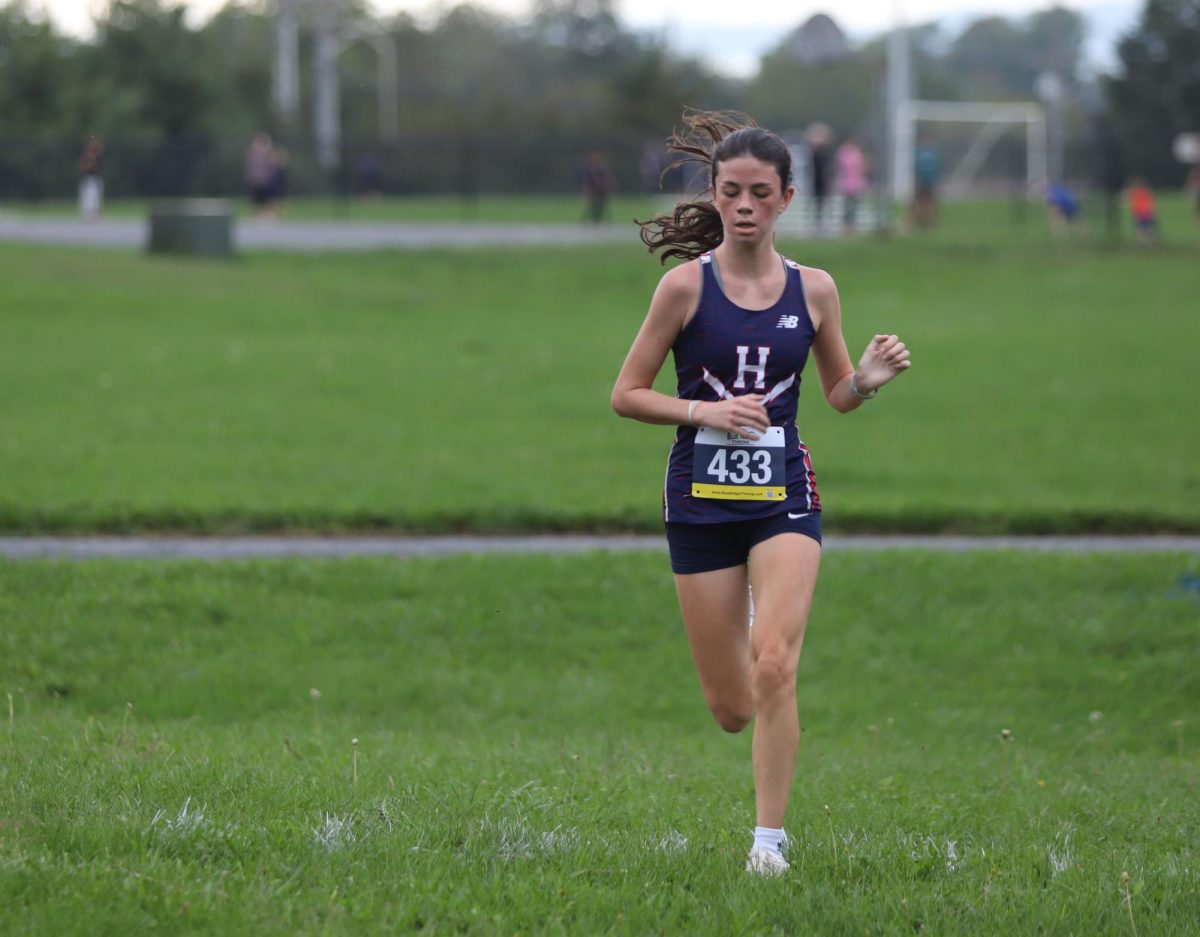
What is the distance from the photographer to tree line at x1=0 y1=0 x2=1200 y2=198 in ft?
170

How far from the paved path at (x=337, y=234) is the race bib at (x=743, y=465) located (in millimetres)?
28484

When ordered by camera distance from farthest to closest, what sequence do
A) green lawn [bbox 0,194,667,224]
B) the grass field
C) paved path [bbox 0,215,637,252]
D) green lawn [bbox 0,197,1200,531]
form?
green lawn [bbox 0,194,667,224]
paved path [bbox 0,215,637,252]
green lawn [bbox 0,197,1200,531]
the grass field

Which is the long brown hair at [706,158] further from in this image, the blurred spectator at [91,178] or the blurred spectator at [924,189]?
the blurred spectator at [91,178]

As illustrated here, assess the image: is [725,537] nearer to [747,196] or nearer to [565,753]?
[747,196]

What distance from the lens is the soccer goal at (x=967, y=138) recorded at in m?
58.6

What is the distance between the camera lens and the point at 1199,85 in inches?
2530

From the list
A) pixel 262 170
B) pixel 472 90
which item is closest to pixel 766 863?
pixel 262 170

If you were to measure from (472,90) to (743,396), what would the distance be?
349 feet

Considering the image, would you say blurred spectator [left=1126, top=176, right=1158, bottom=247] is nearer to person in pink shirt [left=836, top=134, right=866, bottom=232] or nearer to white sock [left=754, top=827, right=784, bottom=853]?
person in pink shirt [left=836, top=134, right=866, bottom=232]

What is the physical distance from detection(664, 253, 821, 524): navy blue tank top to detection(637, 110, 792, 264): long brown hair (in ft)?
1.17

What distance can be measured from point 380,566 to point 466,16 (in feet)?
395

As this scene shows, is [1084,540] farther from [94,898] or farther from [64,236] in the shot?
[64,236]

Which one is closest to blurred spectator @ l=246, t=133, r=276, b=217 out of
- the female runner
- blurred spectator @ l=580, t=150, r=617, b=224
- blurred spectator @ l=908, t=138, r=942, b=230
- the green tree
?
blurred spectator @ l=580, t=150, r=617, b=224

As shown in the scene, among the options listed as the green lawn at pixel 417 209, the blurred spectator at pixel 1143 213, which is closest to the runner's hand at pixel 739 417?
the blurred spectator at pixel 1143 213
